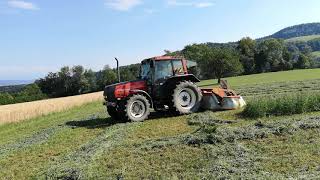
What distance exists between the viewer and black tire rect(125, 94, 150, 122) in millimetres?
14641

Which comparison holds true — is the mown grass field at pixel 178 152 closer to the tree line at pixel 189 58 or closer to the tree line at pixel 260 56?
the tree line at pixel 260 56

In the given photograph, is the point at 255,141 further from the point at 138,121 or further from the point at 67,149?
the point at 138,121

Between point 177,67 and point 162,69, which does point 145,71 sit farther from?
point 177,67

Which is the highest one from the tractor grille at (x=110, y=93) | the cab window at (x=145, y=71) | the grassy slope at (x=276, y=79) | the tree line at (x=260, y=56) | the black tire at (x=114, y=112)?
the tree line at (x=260, y=56)

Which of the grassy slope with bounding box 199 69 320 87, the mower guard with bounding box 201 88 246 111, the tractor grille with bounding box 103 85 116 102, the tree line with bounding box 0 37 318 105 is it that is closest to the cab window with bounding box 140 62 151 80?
the tractor grille with bounding box 103 85 116 102

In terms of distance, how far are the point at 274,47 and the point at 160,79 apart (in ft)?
268

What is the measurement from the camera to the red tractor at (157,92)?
14.8 meters

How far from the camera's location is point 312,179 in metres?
6.57

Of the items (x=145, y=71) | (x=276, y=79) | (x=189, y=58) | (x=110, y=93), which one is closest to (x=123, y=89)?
(x=110, y=93)

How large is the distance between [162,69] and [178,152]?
6.31 metres

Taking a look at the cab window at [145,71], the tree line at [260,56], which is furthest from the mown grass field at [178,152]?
the tree line at [260,56]

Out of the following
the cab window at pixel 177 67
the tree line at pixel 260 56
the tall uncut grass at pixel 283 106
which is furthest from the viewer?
the tree line at pixel 260 56

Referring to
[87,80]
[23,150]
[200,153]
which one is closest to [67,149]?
[23,150]

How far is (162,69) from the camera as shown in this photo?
1519 centimetres
